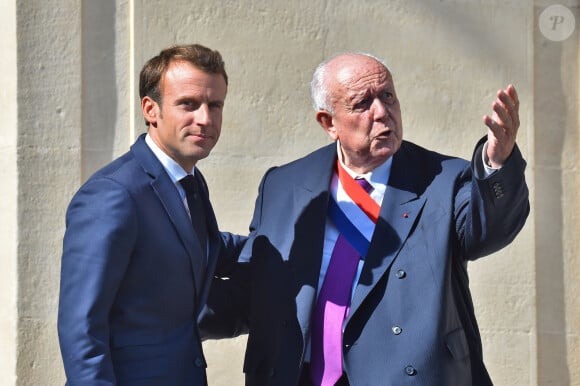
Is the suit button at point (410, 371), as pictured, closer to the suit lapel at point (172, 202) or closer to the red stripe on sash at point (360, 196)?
the red stripe on sash at point (360, 196)

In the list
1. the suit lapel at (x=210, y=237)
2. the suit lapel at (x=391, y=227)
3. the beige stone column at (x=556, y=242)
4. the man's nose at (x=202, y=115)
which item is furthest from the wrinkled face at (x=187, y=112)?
the beige stone column at (x=556, y=242)

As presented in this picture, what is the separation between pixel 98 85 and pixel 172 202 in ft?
4.85

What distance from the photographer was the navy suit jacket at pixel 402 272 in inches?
142

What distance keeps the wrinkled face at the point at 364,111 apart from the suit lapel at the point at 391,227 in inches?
4.2

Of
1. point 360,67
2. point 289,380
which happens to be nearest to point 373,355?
point 289,380

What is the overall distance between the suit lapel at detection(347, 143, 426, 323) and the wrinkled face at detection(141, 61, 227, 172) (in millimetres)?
565

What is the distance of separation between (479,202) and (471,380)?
0.57 meters

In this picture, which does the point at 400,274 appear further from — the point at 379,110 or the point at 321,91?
the point at 321,91

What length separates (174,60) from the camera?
369cm

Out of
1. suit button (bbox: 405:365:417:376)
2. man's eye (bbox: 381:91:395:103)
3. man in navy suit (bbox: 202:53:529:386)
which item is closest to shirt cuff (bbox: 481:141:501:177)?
man in navy suit (bbox: 202:53:529:386)

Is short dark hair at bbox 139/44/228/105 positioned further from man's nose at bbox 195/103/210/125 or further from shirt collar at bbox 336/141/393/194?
shirt collar at bbox 336/141/393/194

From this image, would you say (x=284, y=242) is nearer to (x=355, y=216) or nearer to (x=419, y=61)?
(x=355, y=216)

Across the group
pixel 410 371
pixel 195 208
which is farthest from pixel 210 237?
pixel 410 371

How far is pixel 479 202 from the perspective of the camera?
139 inches
